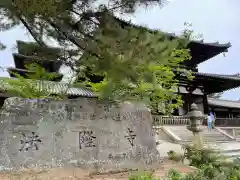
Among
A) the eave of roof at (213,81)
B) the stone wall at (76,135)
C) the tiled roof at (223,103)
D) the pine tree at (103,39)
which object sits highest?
the eave of roof at (213,81)

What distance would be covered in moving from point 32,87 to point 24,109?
175 cm

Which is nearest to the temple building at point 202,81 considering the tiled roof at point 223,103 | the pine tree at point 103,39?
the tiled roof at point 223,103

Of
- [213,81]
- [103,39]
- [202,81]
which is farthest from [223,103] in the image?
[103,39]

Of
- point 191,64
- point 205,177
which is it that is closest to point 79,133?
point 205,177

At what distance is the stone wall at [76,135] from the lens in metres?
5.48

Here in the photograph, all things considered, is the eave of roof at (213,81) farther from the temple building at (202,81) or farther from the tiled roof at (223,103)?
the tiled roof at (223,103)

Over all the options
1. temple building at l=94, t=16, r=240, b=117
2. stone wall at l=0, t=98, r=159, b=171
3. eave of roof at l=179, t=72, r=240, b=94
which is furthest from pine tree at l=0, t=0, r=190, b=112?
temple building at l=94, t=16, r=240, b=117

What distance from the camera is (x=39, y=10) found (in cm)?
516

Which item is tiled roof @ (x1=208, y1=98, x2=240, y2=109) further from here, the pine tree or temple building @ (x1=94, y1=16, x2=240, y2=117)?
the pine tree

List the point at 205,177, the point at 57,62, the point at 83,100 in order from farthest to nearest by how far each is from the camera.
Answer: the point at 57,62 → the point at 83,100 → the point at 205,177

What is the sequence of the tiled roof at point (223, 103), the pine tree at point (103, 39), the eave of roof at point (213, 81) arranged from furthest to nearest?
the tiled roof at point (223, 103) → the eave of roof at point (213, 81) → the pine tree at point (103, 39)

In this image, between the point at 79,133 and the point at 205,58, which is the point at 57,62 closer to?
the point at 79,133

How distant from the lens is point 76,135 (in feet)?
19.1

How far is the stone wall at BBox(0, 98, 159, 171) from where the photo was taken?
5480 millimetres
